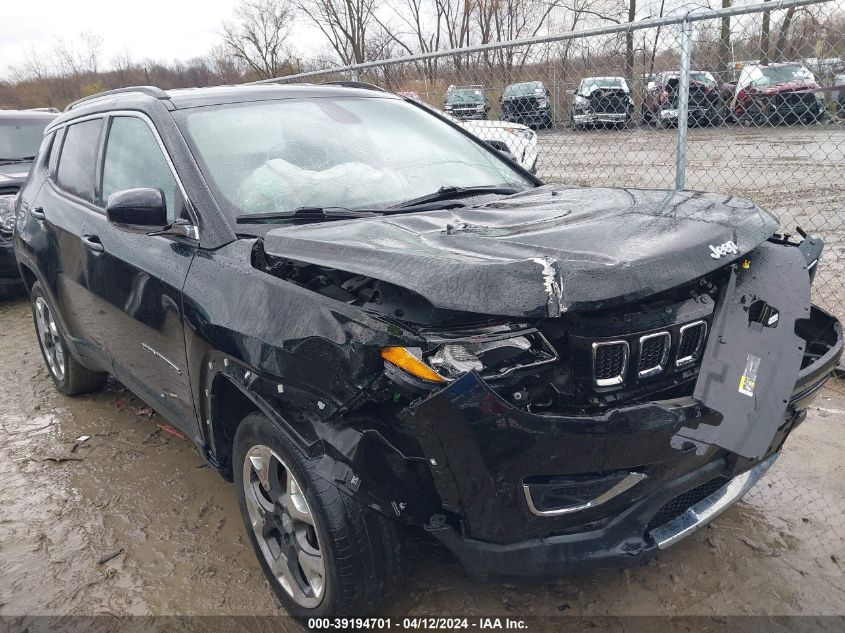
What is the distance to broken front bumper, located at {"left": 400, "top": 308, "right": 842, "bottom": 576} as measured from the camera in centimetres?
161

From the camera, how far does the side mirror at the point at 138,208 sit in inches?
95.8

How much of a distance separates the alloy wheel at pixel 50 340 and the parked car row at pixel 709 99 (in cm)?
442

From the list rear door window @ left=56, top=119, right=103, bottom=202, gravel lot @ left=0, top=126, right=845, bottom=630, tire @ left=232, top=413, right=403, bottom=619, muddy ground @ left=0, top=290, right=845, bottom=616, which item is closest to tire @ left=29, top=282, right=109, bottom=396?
gravel lot @ left=0, top=126, right=845, bottom=630

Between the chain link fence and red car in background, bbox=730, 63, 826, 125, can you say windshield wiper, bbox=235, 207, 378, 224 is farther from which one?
red car in background, bbox=730, 63, 826, 125

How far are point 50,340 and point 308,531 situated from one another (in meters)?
3.19

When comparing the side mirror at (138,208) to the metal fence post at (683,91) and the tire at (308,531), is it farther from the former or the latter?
the metal fence post at (683,91)

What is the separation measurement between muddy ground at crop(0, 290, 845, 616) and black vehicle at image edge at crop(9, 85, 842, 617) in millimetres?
393

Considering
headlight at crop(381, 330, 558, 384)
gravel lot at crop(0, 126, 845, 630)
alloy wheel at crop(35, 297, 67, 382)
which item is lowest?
gravel lot at crop(0, 126, 845, 630)

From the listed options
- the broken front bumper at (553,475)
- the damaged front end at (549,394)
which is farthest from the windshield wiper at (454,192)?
the broken front bumper at (553,475)

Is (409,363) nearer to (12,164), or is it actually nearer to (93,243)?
(93,243)

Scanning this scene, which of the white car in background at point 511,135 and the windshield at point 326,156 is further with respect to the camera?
the white car in background at point 511,135

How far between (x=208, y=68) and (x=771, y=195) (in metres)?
38.6

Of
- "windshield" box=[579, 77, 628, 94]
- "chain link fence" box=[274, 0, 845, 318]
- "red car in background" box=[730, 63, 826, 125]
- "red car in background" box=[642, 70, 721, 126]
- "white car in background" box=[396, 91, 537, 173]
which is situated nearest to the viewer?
"chain link fence" box=[274, 0, 845, 318]

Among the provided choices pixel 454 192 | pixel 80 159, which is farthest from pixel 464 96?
pixel 454 192
